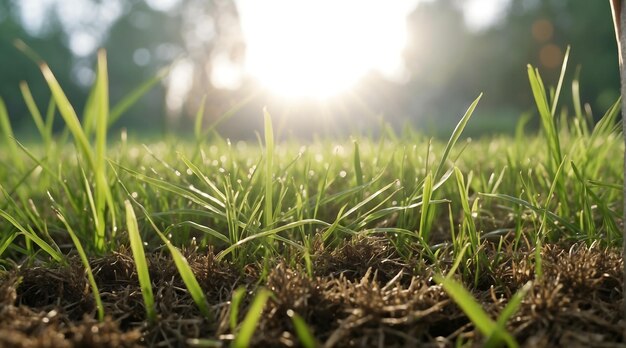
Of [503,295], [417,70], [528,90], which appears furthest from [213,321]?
[417,70]

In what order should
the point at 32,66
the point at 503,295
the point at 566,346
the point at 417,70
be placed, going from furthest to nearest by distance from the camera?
the point at 417,70
the point at 32,66
the point at 503,295
the point at 566,346

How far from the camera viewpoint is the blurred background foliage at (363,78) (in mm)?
17453

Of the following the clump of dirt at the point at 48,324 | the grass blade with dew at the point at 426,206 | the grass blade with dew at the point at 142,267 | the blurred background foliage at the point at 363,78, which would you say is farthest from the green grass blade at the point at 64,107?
the blurred background foliage at the point at 363,78

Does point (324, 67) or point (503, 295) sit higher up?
point (324, 67)

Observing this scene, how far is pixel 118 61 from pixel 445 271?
1259 inches

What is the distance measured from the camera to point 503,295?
104cm

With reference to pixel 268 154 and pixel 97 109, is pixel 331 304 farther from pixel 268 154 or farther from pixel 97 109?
pixel 97 109

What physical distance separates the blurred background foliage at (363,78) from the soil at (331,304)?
11463mm

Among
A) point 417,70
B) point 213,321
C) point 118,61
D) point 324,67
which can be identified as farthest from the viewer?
point 118,61

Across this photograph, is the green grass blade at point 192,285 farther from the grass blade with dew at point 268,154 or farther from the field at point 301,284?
the grass blade with dew at point 268,154

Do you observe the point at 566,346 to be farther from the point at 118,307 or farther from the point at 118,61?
the point at 118,61

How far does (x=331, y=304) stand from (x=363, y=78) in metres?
28.3

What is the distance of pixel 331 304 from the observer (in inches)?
36.2

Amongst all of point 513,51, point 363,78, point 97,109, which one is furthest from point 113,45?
point 97,109
